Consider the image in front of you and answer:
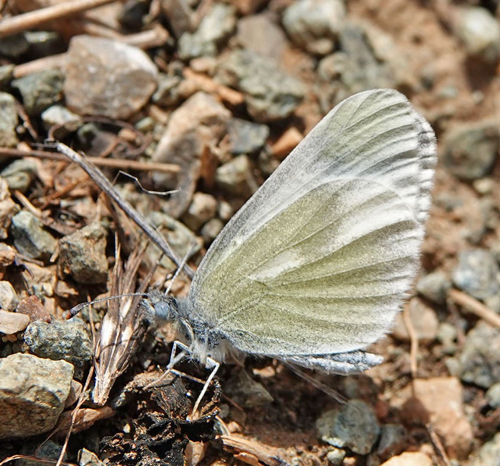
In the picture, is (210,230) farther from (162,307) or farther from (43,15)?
(43,15)

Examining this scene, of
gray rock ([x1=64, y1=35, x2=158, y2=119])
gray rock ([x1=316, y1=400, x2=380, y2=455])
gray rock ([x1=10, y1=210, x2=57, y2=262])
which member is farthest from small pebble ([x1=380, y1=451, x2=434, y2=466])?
gray rock ([x1=64, y1=35, x2=158, y2=119])

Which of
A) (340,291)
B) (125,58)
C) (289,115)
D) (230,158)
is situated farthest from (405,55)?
(340,291)

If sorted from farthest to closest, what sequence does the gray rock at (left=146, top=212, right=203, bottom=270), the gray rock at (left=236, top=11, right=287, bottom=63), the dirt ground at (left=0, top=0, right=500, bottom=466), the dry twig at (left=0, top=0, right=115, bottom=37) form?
1. the gray rock at (left=236, top=11, right=287, bottom=63)
2. the dry twig at (left=0, top=0, right=115, bottom=37)
3. the gray rock at (left=146, top=212, right=203, bottom=270)
4. the dirt ground at (left=0, top=0, right=500, bottom=466)

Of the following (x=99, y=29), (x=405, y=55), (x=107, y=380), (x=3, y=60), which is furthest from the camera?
(x=405, y=55)

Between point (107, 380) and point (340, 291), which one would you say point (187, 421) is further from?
point (340, 291)

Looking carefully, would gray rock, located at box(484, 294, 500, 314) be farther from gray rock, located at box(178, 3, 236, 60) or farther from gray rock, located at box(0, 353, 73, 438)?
gray rock, located at box(0, 353, 73, 438)

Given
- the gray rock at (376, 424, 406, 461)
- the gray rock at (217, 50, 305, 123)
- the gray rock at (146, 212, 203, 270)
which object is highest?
the gray rock at (217, 50, 305, 123)

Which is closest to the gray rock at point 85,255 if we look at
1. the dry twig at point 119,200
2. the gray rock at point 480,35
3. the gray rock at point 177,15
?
the dry twig at point 119,200
